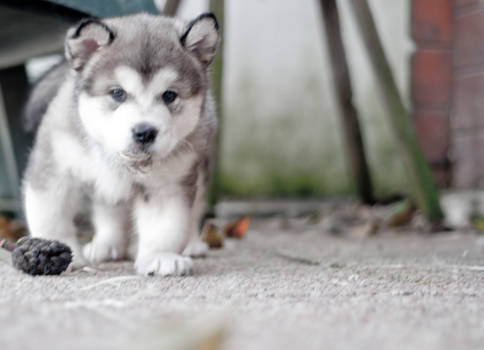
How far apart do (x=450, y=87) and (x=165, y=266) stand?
283cm

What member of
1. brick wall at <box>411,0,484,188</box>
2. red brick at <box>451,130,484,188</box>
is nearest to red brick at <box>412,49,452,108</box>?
brick wall at <box>411,0,484,188</box>

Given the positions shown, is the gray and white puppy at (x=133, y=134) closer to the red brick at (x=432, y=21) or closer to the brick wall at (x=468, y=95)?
the brick wall at (x=468, y=95)

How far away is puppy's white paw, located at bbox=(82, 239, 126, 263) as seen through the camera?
2381 millimetres

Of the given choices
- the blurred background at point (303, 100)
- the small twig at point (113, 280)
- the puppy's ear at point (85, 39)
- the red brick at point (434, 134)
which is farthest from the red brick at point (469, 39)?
the small twig at point (113, 280)

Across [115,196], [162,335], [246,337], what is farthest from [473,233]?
[162,335]

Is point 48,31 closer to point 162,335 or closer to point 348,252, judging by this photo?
point 348,252

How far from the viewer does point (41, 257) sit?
180cm


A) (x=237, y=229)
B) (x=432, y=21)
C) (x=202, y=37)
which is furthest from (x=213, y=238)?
Answer: (x=432, y=21)

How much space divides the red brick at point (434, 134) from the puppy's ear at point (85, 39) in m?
2.75

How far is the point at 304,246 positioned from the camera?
2.84 m

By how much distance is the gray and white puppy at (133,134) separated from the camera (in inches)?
77.6

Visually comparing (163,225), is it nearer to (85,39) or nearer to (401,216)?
(85,39)

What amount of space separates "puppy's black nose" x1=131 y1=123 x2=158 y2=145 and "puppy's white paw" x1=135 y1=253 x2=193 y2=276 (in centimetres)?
37

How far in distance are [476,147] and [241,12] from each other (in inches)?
74.2
